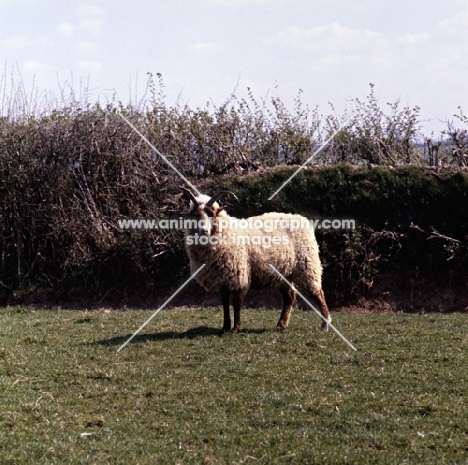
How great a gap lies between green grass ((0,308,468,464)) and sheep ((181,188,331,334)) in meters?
0.63

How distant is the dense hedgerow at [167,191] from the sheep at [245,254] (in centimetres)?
392

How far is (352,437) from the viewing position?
5867 millimetres

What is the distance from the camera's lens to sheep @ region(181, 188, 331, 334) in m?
9.78

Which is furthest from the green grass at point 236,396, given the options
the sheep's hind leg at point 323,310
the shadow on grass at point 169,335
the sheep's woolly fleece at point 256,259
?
the sheep's woolly fleece at point 256,259

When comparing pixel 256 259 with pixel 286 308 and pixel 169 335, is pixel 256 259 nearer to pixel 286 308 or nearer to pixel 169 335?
pixel 286 308

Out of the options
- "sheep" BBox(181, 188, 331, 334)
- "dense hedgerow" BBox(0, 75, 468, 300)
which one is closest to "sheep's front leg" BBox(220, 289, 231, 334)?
"sheep" BBox(181, 188, 331, 334)

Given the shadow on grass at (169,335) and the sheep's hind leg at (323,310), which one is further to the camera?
the sheep's hind leg at (323,310)

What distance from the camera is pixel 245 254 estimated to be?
396 inches

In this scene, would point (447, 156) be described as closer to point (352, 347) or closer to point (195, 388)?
point (352, 347)

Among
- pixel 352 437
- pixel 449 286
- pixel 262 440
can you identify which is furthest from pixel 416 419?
pixel 449 286

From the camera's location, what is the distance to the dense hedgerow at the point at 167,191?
14.8 metres

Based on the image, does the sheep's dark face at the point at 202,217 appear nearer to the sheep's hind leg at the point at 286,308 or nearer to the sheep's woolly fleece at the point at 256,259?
the sheep's woolly fleece at the point at 256,259

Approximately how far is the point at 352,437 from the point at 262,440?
748 millimetres

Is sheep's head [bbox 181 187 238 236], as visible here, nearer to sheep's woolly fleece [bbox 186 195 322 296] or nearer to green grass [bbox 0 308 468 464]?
sheep's woolly fleece [bbox 186 195 322 296]
